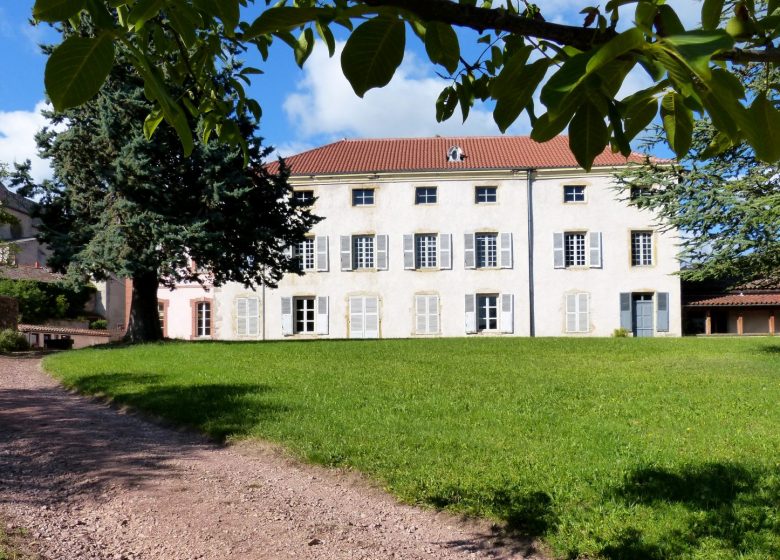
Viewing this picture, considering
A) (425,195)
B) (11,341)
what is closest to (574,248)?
(425,195)

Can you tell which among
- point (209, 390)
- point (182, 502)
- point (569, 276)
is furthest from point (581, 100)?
point (569, 276)

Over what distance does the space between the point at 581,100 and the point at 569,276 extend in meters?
29.1

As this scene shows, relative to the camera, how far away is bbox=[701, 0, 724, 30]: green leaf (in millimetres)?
1289

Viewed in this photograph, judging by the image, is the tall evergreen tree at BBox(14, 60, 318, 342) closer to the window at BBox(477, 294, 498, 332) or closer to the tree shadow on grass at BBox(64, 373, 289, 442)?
the tree shadow on grass at BBox(64, 373, 289, 442)

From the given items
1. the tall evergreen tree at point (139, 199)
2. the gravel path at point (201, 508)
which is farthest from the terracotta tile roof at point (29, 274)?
the gravel path at point (201, 508)

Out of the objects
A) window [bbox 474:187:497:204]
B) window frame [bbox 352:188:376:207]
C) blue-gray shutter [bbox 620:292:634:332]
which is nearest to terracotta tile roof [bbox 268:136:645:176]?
window frame [bbox 352:188:376:207]

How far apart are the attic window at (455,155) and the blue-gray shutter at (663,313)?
1062cm

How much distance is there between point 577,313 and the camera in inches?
1149

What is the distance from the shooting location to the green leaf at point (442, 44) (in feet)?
5.00

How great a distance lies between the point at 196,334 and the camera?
3175 centimetres

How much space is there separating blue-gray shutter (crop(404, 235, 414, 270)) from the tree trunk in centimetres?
1207

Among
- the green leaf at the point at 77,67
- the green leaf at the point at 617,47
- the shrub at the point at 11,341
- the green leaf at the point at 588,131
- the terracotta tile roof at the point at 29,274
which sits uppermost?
the terracotta tile roof at the point at 29,274

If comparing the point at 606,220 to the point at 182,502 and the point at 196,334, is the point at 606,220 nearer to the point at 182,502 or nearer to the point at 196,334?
the point at 196,334

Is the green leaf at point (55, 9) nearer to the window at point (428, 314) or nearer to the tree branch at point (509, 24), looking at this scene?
the tree branch at point (509, 24)
